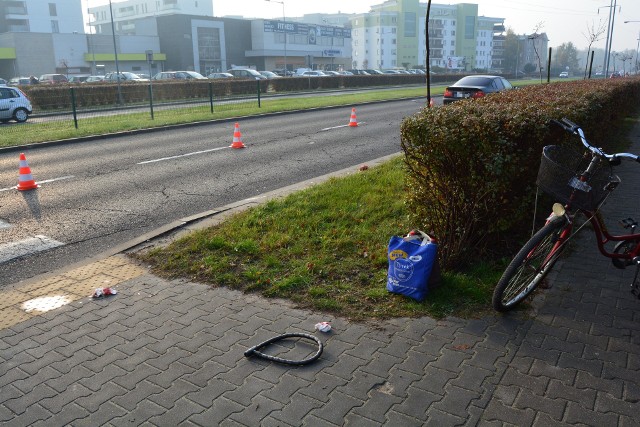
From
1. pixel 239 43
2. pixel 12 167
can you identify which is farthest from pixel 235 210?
pixel 239 43

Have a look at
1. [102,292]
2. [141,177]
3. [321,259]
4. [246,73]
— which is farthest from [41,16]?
[321,259]

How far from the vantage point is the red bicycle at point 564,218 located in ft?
12.6

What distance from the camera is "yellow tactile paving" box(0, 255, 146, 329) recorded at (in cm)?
461

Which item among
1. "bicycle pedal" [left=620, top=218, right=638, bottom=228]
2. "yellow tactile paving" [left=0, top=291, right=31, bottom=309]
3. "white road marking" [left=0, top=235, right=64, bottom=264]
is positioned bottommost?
"white road marking" [left=0, top=235, right=64, bottom=264]

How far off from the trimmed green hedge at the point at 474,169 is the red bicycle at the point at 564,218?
500 mm

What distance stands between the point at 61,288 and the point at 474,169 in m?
3.87

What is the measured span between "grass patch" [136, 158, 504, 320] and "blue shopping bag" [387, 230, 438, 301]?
87 millimetres

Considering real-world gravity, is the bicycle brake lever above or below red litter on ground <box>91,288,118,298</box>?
above

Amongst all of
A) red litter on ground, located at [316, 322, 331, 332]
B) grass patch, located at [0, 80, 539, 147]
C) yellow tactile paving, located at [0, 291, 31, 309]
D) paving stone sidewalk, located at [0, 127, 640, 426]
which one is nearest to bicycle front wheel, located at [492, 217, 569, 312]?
paving stone sidewalk, located at [0, 127, 640, 426]

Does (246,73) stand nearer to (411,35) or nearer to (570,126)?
(570,126)

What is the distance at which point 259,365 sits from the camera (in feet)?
11.8

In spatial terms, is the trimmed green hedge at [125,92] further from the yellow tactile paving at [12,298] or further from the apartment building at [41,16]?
the apartment building at [41,16]

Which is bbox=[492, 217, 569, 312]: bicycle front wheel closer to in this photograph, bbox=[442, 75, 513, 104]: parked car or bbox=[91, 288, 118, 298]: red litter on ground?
bbox=[91, 288, 118, 298]: red litter on ground

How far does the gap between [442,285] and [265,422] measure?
2.16 meters
